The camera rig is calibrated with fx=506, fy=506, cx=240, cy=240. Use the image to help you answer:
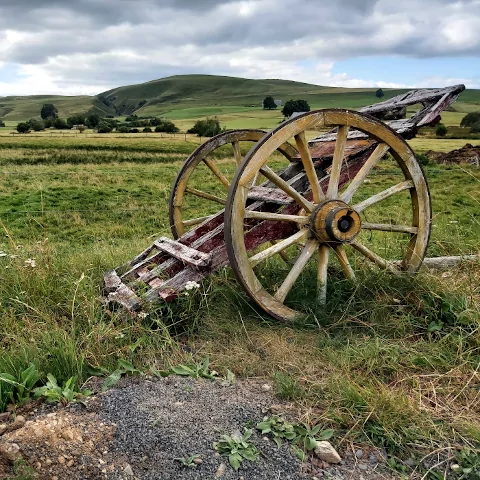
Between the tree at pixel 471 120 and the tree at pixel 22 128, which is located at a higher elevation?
the tree at pixel 22 128

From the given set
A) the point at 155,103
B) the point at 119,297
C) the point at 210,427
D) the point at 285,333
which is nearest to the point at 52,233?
the point at 119,297

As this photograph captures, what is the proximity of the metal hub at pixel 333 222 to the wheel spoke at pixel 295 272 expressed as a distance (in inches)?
4.0

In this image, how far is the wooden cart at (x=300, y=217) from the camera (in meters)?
3.92

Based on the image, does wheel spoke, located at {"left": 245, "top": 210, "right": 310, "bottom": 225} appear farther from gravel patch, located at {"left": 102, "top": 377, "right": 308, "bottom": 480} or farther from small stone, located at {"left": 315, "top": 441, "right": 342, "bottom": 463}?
small stone, located at {"left": 315, "top": 441, "right": 342, "bottom": 463}

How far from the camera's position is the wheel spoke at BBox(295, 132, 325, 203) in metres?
4.13

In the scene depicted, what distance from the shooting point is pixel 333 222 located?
4172 mm

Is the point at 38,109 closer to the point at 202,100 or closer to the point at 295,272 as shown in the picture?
the point at 202,100

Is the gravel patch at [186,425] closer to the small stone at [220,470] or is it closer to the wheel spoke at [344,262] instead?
the small stone at [220,470]

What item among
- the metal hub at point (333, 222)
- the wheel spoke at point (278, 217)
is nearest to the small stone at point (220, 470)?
the wheel spoke at point (278, 217)

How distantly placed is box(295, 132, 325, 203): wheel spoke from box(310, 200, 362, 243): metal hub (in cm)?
8

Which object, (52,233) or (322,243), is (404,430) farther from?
(52,233)

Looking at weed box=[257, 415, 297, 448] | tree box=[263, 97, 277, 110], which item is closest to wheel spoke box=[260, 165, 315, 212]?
weed box=[257, 415, 297, 448]

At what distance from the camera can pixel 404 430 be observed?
2811mm

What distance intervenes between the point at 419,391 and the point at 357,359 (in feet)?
1.47
